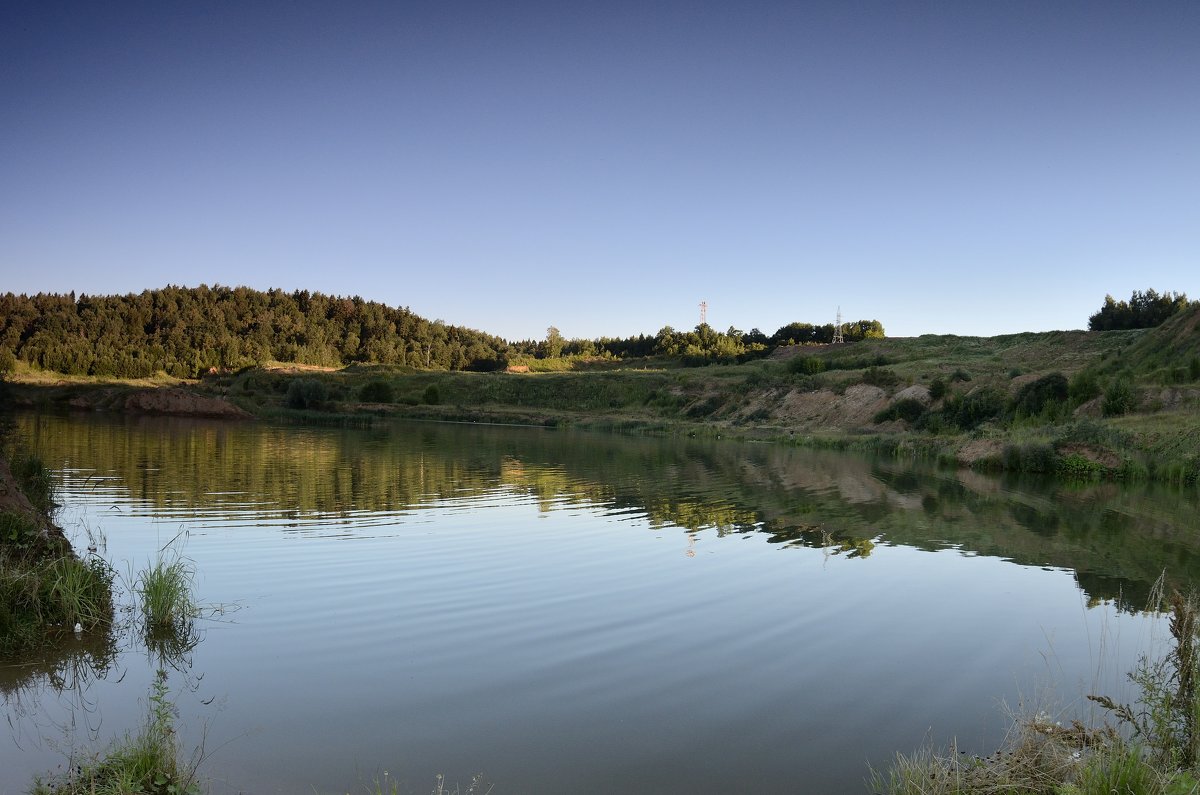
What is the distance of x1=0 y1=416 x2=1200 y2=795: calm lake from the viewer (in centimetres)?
543

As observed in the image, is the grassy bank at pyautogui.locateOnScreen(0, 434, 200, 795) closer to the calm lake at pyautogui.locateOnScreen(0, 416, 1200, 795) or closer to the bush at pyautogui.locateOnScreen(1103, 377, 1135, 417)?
the calm lake at pyautogui.locateOnScreen(0, 416, 1200, 795)

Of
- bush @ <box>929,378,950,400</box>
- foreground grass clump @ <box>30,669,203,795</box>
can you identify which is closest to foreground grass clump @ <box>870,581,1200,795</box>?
foreground grass clump @ <box>30,669,203,795</box>

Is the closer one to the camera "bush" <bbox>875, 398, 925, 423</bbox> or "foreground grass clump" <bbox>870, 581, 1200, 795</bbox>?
"foreground grass clump" <bbox>870, 581, 1200, 795</bbox>

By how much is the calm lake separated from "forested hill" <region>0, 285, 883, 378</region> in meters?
85.6

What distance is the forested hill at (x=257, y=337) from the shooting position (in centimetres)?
9950

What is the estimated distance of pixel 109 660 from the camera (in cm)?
702

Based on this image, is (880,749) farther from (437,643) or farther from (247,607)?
(247,607)

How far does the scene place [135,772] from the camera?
450cm

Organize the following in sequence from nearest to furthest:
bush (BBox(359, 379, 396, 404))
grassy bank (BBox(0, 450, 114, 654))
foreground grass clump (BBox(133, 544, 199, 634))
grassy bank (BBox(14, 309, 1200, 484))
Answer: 1. grassy bank (BBox(0, 450, 114, 654))
2. foreground grass clump (BBox(133, 544, 199, 634))
3. grassy bank (BBox(14, 309, 1200, 484))
4. bush (BBox(359, 379, 396, 404))

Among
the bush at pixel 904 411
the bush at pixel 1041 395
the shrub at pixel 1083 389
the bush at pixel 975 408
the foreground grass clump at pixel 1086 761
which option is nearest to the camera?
the foreground grass clump at pixel 1086 761

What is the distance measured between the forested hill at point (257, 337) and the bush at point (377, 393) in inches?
1333

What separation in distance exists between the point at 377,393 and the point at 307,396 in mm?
9705

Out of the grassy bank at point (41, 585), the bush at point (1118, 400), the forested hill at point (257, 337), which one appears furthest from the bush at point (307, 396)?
the grassy bank at point (41, 585)

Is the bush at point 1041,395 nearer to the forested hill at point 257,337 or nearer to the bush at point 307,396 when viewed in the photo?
Result: the bush at point 307,396
